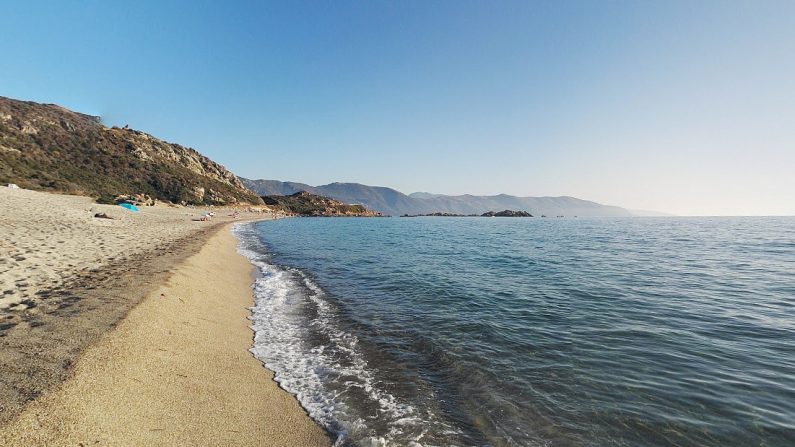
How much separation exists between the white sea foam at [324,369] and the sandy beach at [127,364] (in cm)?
50

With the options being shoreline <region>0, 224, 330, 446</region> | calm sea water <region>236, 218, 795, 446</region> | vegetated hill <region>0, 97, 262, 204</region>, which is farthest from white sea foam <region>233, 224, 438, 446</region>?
vegetated hill <region>0, 97, 262, 204</region>

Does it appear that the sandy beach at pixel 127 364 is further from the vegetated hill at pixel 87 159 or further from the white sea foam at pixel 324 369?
the vegetated hill at pixel 87 159

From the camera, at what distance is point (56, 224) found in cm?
2450

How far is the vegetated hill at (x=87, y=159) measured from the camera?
71.5 m

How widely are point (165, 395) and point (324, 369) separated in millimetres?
3911

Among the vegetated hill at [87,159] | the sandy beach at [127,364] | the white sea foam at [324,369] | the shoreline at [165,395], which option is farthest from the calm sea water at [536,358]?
the vegetated hill at [87,159]

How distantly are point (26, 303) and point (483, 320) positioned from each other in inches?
590

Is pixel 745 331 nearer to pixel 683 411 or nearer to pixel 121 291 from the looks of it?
pixel 683 411

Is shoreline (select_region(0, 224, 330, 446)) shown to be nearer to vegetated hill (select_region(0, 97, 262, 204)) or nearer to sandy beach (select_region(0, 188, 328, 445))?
sandy beach (select_region(0, 188, 328, 445))

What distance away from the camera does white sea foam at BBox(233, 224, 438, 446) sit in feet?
22.4

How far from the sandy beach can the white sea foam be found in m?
0.50

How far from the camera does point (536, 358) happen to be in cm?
1013

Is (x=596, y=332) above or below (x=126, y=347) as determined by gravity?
below

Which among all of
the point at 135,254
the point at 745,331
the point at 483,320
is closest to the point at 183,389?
the point at 483,320
